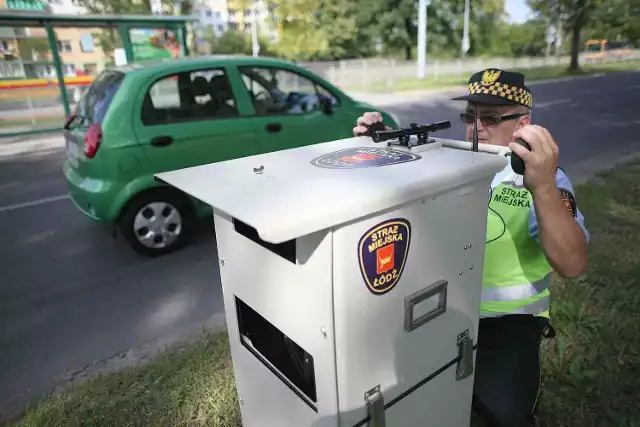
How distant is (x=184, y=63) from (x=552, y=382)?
378cm

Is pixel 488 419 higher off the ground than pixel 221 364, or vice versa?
pixel 488 419

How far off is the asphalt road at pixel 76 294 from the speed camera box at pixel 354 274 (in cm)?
176

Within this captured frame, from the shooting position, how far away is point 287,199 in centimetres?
102

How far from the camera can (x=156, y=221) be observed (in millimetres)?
4102

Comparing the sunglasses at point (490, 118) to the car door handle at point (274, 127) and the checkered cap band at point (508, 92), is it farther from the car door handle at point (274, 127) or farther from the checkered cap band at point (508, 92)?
the car door handle at point (274, 127)

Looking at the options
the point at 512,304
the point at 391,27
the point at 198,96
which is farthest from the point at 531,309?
the point at 391,27

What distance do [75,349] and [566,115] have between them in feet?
38.2

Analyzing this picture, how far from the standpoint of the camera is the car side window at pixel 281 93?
466 centimetres

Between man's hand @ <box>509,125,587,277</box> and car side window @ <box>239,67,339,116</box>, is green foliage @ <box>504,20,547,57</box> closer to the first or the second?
car side window @ <box>239,67,339,116</box>

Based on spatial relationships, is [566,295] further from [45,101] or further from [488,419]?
[45,101]

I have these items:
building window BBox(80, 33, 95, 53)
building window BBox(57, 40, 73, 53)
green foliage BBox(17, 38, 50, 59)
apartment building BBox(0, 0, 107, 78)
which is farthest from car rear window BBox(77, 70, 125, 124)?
building window BBox(80, 33, 95, 53)

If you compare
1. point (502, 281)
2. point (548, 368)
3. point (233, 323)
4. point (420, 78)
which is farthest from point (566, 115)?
point (420, 78)

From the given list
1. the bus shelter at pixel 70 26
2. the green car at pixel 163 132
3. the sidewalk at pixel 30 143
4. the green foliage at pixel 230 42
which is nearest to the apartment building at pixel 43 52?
the bus shelter at pixel 70 26

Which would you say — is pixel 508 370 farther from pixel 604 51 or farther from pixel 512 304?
pixel 604 51
